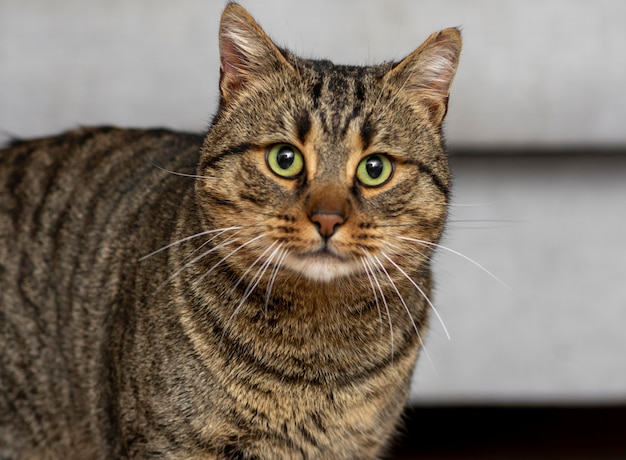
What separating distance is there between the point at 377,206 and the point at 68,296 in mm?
622

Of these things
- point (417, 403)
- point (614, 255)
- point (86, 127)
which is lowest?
point (417, 403)

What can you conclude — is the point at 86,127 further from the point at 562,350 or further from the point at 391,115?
the point at 562,350

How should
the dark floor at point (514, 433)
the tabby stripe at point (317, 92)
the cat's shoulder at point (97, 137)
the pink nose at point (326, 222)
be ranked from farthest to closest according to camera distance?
the dark floor at point (514, 433) → the cat's shoulder at point (97, 137) → the tabby stripe at point (317, 92) → the pink nose at point (326, 222)

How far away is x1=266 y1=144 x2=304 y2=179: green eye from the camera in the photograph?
122 cm

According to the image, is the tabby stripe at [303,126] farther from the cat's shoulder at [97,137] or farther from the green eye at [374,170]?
the cat's shoulder at [97,137]

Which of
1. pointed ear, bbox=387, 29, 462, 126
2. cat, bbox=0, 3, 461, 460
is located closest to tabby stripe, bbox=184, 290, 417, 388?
cat, bbox=0, 3, 461, 460

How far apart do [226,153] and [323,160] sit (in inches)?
6.0

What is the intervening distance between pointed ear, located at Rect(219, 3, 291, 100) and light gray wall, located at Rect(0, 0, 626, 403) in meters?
0.58

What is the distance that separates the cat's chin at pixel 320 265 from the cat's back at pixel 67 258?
321mm

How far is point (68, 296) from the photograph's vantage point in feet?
4.99

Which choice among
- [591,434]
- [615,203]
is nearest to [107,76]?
[615,203]

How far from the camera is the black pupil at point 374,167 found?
123 centimetres

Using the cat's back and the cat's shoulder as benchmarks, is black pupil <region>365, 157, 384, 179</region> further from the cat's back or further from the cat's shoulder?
the cat's shoulder

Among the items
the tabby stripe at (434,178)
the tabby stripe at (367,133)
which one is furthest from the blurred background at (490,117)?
the tabby stripe at (367,133)
